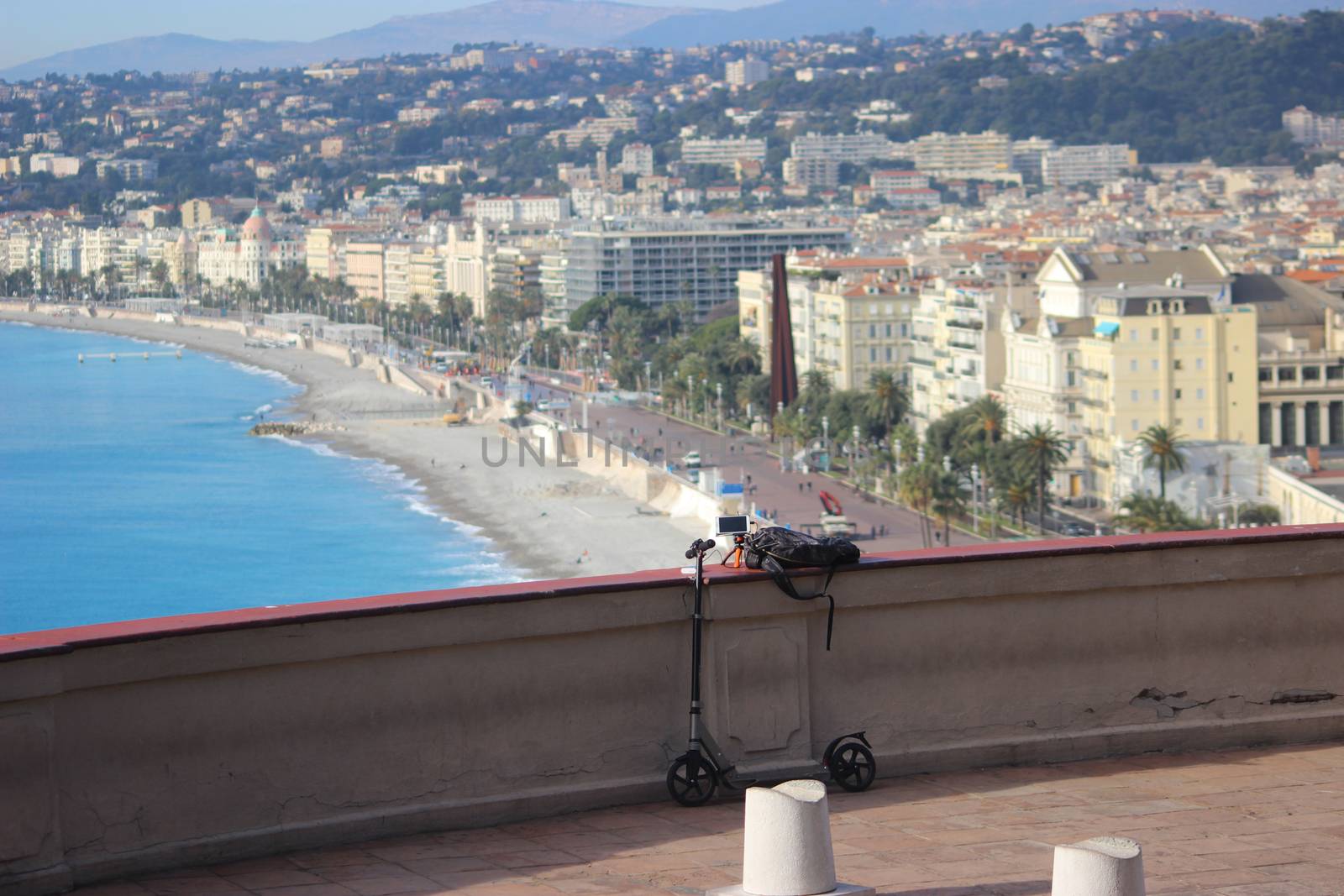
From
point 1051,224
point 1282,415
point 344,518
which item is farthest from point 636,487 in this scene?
point 1051,224

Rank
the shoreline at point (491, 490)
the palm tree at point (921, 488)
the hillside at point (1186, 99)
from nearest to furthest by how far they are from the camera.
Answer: the shoreline at point (491, 490)
the palm tree at point (921, 488)
the hillside at point (1186, 99)

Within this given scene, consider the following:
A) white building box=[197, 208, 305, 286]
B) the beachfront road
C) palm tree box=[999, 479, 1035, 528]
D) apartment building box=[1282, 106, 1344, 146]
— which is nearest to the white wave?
the beachfront road

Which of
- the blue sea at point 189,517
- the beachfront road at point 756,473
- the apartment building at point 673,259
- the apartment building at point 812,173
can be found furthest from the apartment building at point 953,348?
the apartment building at point 812,173

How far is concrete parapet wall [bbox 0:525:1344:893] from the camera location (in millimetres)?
3531

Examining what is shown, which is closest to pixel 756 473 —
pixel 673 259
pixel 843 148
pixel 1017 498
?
pixel 1017 498

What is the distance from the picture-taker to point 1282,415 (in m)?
43.4

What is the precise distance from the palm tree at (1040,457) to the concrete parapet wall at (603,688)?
33.9m

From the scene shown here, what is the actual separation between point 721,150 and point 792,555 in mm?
186389

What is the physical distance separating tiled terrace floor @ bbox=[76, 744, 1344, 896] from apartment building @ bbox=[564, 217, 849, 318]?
84514 millimetres

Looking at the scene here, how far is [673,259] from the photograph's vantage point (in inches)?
3605

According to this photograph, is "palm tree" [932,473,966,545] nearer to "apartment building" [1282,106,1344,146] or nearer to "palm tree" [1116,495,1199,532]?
"palm tree" [1116,495,1199,532]

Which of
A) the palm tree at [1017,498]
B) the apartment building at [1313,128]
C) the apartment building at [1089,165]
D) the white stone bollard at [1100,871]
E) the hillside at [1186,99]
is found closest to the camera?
the white stone bollard at [1100,871]

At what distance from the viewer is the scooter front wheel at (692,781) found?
401 centimetres

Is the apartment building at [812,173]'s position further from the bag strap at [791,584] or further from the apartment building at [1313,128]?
the bag strap at [791,584]
